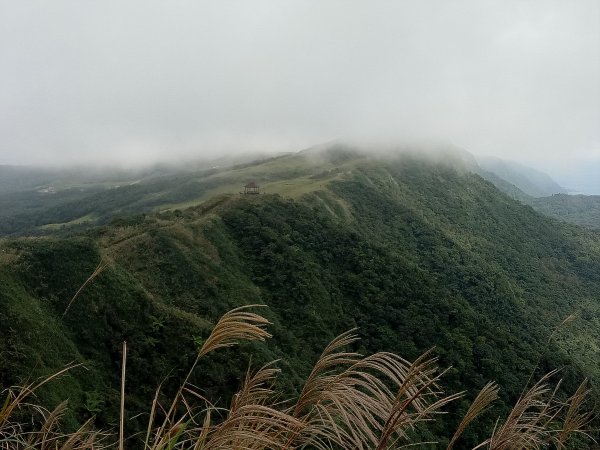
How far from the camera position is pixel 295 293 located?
147ft

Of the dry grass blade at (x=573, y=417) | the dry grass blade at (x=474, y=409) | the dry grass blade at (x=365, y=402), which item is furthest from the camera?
the dry grass blade at (x=573, y=417)

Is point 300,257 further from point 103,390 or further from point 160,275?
point 103,390

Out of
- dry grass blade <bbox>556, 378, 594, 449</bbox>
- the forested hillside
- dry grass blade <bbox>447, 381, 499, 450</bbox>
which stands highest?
dry grass blade <bbox>447, 381, 499, 450</bbox>

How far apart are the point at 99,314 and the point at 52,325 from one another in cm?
259

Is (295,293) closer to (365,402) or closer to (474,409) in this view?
(474,409)

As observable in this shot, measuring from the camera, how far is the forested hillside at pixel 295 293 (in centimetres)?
2150

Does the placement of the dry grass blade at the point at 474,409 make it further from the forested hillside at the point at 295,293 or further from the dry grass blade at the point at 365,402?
the forested hillside at the point at 295,293

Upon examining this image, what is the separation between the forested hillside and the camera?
70.5ft

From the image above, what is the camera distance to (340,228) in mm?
59219

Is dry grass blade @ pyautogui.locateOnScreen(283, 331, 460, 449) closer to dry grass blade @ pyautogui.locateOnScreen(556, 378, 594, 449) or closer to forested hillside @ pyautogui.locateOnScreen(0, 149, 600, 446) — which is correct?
forested hillside @ pyautogui.locateOnScreen(0, 149, 600, 446)

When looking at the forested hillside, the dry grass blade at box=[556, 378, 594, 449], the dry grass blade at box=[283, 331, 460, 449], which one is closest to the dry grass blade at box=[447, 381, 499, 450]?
the dry grass blade at box=[283, 331, 460, 449]

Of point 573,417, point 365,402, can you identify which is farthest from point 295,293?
point 365,402

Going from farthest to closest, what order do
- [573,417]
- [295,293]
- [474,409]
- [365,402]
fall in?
[295,293] → [573,417] → [474,409] → [365,402]

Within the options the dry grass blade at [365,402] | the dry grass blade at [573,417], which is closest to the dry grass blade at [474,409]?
the dry grass blade at [365,402]
